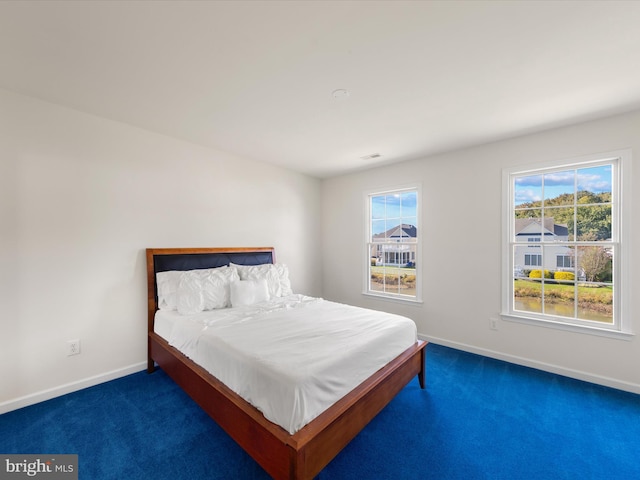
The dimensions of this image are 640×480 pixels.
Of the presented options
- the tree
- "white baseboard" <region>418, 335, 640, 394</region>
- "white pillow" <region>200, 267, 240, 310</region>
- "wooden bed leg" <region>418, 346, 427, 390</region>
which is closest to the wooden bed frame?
"wooden bed leg" <region>418, 346, 427, 390</region>

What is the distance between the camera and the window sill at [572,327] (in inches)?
95.9

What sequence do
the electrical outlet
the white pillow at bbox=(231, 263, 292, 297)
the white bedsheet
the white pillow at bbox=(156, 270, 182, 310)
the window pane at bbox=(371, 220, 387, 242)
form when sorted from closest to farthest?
the white bedsheet < the electrical outlet < the white pillow at bbox=(156, 270, 182, 310) < the white pillow at bbox=(231, 263, 292, 297) < the window pane at bbox=(371, 220, 387, 242)

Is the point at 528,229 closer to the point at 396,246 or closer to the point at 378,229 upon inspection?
the point at 396,246

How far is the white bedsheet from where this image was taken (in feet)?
4.71

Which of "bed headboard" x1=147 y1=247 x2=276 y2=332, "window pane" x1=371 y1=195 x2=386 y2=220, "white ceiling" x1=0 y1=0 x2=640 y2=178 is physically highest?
"white ceiling" x1=0 y1=0 x2=640 y2=178

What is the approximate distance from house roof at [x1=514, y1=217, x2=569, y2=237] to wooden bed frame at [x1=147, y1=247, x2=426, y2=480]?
5.98ft

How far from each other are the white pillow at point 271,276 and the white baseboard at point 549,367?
2.16 metres

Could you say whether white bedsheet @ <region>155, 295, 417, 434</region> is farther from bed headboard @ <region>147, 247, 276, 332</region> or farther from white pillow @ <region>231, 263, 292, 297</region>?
A: white pillow @ <region>231, 263, 292, 297</region>

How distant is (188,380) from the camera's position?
2.10m

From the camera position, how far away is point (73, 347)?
2.39 metres

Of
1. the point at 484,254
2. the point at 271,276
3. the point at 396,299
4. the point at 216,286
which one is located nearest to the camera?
the point at 216,286

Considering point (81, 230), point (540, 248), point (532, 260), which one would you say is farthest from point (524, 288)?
point (81, 230)

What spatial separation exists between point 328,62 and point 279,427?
2.21 meters

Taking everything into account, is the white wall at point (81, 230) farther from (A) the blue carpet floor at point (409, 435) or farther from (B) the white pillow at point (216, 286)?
(B) the white pillow at point (216, 286)
